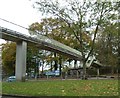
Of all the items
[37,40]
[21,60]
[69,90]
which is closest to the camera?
[69,90]

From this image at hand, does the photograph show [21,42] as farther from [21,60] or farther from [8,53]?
[8,53]

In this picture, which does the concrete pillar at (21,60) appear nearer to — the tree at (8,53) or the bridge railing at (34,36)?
the bridge railing at (34,36)

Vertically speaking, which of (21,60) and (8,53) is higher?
(8,53)

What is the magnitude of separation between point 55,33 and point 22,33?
63.3 ft

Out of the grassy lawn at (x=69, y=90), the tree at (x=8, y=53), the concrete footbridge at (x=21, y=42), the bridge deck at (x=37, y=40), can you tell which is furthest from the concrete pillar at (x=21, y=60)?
the tree at (x=8, y=53)

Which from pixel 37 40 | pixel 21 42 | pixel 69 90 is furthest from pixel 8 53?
pixel 69 90

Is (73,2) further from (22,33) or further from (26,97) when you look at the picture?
(26,97)

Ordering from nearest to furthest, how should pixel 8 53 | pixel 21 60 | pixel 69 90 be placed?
pixel 69 90 < pixel 21 60 < pixel 8 53

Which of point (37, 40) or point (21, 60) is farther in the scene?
point (37, 40)

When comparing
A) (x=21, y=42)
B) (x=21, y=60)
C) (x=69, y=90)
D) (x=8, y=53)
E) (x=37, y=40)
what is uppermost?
(x=37, y=40)

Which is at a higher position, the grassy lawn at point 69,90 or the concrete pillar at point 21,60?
the concrete pillar at point 21,60

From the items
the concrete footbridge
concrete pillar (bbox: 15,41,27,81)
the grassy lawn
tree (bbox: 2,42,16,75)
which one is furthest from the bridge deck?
tree (bbox: 2,42,16,75)

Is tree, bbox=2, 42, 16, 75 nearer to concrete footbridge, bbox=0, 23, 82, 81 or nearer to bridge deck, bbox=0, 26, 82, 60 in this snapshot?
bridge deck, bbox=0, 26, 82, 60

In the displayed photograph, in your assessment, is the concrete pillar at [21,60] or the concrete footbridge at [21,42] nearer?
the concrete footbridge at [21,42]
